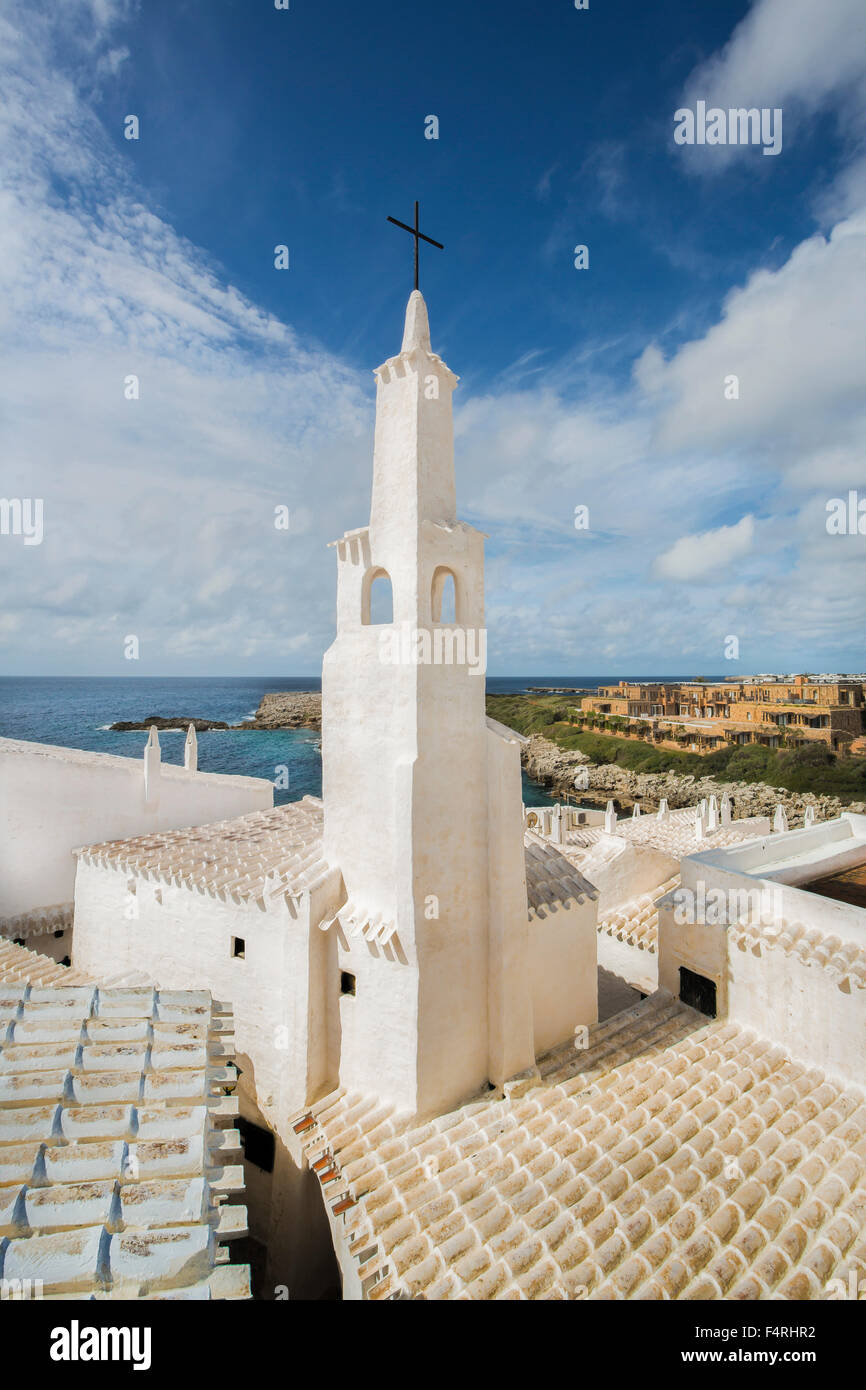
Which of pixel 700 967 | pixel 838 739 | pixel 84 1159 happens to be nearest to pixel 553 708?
pixel 838 739

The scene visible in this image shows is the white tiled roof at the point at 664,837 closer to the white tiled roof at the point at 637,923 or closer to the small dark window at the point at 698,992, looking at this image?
the white tiled roof at the point at 637,923

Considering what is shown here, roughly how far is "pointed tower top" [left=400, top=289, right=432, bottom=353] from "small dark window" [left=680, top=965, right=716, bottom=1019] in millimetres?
11241

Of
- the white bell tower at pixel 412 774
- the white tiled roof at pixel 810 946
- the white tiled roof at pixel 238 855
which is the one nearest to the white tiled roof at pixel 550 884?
the white bell tower at pixel 412 774

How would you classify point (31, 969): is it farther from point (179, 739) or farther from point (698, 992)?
point (179, 739)

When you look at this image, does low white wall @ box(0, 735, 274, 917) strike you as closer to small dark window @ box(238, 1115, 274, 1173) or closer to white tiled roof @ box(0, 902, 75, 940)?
white tiled roof @ box(0, 902, 75, 940)

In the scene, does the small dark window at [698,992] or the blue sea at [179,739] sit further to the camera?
the blue sea at [179,739]

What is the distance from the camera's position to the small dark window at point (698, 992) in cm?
997

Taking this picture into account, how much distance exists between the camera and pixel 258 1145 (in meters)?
9.81

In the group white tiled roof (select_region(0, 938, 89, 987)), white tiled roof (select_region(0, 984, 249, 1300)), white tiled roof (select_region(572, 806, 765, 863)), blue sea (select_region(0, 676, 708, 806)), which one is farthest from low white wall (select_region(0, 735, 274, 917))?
blue sea (select_region(0, 676, 708, 806))

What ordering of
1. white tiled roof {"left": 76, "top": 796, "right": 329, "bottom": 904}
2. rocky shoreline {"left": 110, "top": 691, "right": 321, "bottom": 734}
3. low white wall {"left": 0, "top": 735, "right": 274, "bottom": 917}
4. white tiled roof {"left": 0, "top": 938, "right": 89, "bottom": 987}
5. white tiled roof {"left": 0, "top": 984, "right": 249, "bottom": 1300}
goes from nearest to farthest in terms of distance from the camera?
white tiled roof {"left": 0, "top": 984, "right": 249, "bottom": 1300} < white tiled roof {"left": 76, "top": 796, "right": 329, "bottom": 904} < white tiled roof {"left": 0, "top": 938, "right": 89, "bottom": 987} < low white wall {"left": 0, "top": 735, "right": 274, "bottom": 917} < rocky shoreline {"left": 110, "top": 691, "right": 321, "bottom": 734}

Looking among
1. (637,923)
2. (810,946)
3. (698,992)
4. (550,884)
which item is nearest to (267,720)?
(637,923)

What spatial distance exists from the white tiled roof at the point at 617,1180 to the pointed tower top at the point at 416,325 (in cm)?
1088

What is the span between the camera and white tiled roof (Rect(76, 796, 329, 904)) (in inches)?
371
